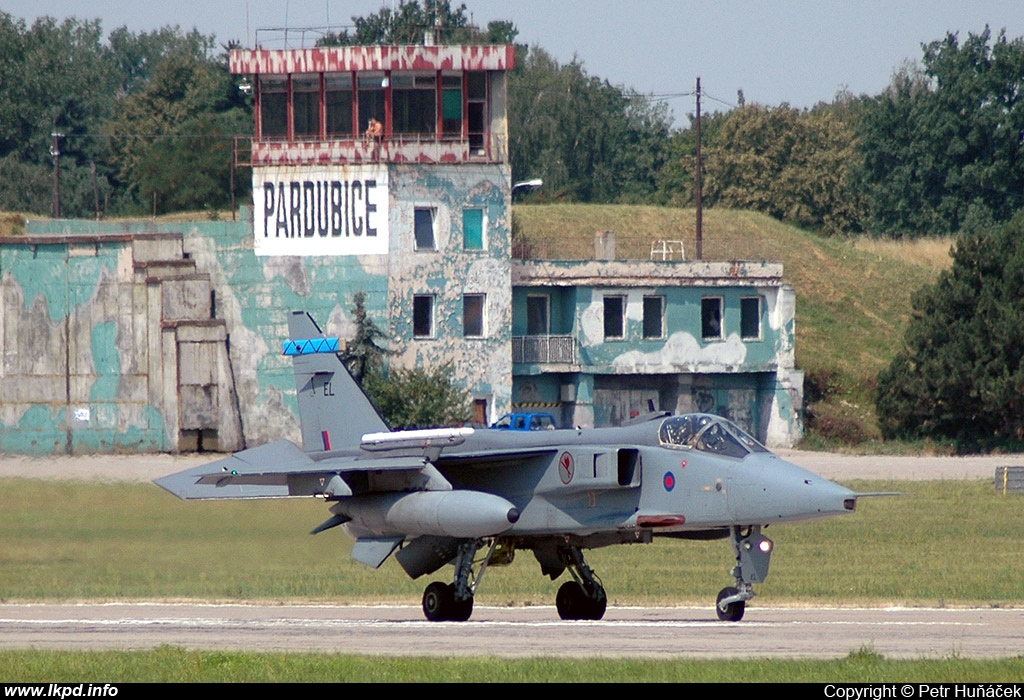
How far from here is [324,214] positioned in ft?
173

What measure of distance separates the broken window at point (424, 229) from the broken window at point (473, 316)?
2.39m

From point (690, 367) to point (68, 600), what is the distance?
35.0 metres

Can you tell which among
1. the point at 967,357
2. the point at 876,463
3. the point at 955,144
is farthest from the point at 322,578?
the point at 955,144

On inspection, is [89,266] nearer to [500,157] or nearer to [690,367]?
[500,157]

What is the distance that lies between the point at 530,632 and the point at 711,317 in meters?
40.0

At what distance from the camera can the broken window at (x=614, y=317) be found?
186 ft

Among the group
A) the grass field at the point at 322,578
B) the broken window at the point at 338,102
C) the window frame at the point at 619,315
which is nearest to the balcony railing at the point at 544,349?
the window frame at the point at 619,315

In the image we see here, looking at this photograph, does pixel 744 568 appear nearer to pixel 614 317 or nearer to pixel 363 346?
pixel 363 346

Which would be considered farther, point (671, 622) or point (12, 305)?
point (12, 305)

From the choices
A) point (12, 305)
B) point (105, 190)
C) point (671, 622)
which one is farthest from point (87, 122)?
point (671, 622)

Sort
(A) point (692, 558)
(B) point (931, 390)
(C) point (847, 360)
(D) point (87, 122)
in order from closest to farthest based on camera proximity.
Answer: (A) point (692, 558) < (B) point (931, 390) < (C) point (847, 360) < (D) point (87, 122)

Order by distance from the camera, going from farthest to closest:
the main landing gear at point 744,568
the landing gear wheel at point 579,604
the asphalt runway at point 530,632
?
the landing gear wheel at point 579,604
the main landing gear at point 744,568
the asphalt runway at point 530,632

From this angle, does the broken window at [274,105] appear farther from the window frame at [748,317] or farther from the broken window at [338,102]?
the window frame at [748,317]

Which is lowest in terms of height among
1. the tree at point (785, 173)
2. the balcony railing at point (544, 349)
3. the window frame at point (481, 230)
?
the balcony railing at point (544, 349)
